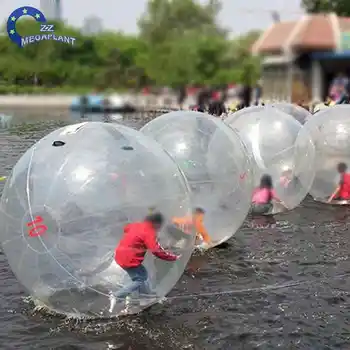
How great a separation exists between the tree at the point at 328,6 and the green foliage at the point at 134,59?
12.9 meters

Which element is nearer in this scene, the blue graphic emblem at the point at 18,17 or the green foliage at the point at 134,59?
the blue graphic emblem at the point at 18,17

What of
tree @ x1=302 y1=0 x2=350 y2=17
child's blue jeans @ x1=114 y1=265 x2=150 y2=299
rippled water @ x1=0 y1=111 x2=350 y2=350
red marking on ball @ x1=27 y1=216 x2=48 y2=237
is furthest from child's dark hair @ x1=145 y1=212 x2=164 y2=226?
tree @ x1=302 y1=0 x2=350 y2=17

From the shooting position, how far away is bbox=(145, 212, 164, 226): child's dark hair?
5.83 meters

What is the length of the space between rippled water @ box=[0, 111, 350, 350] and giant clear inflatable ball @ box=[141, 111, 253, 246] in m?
0.50

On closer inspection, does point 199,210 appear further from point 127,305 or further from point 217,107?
point 217,107

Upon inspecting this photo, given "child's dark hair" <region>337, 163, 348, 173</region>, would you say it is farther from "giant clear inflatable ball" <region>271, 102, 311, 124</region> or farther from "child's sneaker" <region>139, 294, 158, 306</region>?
"child's sneaker" <region>139, 294, 158, 306</region>

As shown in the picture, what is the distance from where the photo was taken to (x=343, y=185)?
1143 cm

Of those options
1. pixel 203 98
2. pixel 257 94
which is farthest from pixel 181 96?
pixel 257 94

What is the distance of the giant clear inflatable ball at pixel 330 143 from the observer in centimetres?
1136

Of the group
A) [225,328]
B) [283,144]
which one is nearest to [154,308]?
[225,328]

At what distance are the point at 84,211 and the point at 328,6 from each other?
177 ft

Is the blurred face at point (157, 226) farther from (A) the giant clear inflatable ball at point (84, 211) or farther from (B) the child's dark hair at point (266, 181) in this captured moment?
(B) the child's dark hair at point (266, 181)

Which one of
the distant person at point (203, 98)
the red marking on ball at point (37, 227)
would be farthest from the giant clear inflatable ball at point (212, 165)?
the distant person at point (203, 98)

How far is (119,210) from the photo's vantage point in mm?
5711
